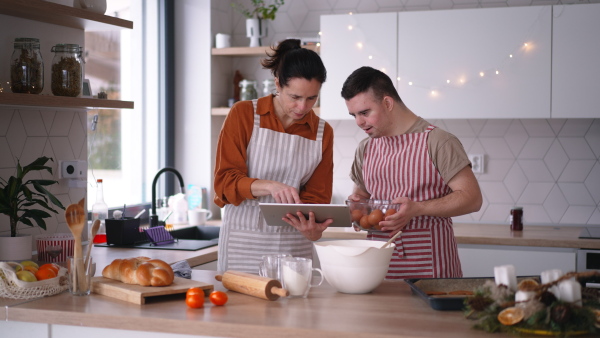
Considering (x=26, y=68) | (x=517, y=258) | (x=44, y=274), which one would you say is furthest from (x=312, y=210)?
(x=517, y=258)

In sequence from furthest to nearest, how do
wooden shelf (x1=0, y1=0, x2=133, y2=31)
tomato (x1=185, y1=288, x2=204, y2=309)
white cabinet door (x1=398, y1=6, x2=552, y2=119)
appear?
white cabinet door (x1=398, y1=6, x2=552, y2=119), wooden shelf (x1=0, y1=0, x2=133, y2=31), tomato (x1=185, y1=288, x2=204, y2=309)

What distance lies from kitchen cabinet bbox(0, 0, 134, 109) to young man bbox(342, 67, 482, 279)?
1.08m

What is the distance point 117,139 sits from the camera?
4230 mm

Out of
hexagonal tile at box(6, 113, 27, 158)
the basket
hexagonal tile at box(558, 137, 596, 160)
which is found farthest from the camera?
hexagonal tile at box(558, 137, 596, 160)

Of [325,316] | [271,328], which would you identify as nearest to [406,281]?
[325,316]

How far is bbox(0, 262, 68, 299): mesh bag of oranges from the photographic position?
205 centimetres

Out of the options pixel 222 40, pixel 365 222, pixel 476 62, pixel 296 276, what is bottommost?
pixel 296 276

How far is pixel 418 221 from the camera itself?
2.68m

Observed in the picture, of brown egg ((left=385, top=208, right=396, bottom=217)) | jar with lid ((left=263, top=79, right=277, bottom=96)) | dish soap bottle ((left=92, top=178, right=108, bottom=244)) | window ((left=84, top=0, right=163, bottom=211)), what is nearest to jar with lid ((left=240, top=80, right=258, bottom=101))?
jar with lid ((left=263, top=79, right=277, bottom=96))

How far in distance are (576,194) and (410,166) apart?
6.63 feet

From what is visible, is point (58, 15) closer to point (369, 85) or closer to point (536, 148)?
point (369, 85)

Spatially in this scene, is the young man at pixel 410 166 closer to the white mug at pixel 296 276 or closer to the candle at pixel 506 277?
the white mug at pixel 296 276

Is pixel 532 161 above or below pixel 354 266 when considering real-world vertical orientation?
above

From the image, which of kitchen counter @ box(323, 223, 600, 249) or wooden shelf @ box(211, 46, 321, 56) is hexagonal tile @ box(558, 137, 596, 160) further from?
wooden shelf @ box(211, 46, 321, 56)
